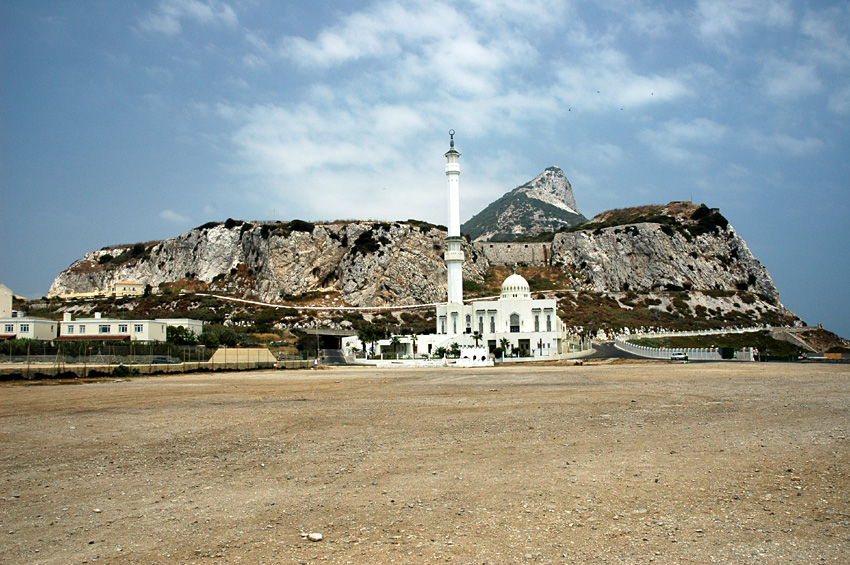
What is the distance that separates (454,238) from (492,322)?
13257 millimetres

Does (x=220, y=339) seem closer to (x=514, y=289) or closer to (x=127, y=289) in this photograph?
(x=514, y=289)

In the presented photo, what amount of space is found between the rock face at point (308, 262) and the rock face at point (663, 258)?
2184cm

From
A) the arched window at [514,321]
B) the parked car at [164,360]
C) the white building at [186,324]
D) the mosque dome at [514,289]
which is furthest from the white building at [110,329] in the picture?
the mosque dome at [514,289]

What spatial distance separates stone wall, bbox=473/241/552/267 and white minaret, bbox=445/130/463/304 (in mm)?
53404

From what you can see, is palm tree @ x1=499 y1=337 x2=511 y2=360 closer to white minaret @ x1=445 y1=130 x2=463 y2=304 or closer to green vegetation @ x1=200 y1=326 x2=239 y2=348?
white minaret @ x1=445 y1=130 x2=463 y2=304

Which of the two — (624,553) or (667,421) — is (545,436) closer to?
(667,421)

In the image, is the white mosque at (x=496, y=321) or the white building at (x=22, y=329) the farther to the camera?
the white mosque at (x=496, y=321)

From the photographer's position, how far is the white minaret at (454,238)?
241ft

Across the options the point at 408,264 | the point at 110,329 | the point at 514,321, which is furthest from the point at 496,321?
the point at 110,329

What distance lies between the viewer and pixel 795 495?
23.5ft

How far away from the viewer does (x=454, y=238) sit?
244 feet

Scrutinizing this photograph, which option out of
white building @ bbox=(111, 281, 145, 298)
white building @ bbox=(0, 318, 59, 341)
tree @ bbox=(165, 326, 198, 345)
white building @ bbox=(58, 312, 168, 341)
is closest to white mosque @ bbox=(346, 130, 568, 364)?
tree @ bbox=(165, 326, 198, 345)

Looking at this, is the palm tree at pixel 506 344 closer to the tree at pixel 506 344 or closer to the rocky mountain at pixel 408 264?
the tree at pixel 506 344

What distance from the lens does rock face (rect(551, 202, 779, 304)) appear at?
113 metres
